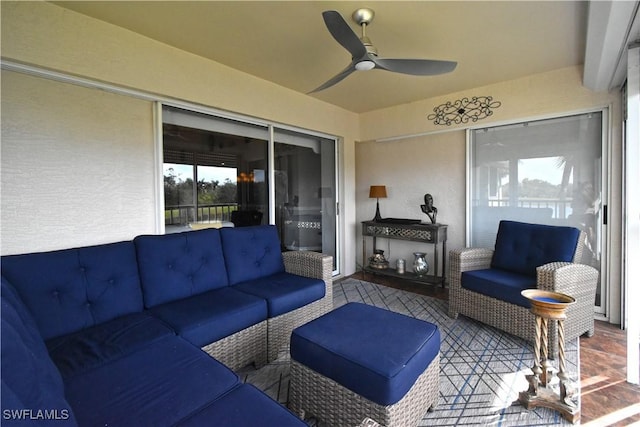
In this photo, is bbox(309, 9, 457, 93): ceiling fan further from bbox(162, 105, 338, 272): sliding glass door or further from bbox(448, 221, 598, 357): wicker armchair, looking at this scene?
bbox(448, 221, 598, 357): wicker armchair

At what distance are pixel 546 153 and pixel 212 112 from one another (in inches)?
136

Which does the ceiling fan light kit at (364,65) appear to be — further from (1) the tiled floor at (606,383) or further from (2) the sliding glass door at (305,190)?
(1) the tiled floor at (606,383)

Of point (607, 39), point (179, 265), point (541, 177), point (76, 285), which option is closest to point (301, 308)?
point (179, 265)

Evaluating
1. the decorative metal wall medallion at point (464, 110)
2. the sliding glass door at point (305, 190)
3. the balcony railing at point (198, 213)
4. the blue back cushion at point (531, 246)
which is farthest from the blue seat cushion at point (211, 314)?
the decorative metal wall medallion at point (464, 110)

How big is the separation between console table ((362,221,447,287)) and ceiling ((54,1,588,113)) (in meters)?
1.73

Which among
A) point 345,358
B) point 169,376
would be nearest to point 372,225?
point 345,358

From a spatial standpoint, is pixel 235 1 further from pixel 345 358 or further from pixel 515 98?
pixel 515 98

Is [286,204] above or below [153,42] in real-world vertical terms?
below

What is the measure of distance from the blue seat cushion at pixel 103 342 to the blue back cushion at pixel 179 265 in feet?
0.93

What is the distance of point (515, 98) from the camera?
10.6 ft

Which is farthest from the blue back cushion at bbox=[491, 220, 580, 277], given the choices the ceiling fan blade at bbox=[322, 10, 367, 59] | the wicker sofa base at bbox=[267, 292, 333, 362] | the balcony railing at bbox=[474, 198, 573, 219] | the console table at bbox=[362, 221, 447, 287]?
the ceiling fan blade at bbox=[322, 10, 367, 59]

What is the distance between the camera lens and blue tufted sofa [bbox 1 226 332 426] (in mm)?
1001

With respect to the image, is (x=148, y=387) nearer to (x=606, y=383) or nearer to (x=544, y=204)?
(x=606, y=383)

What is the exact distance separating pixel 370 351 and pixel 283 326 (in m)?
0.99
